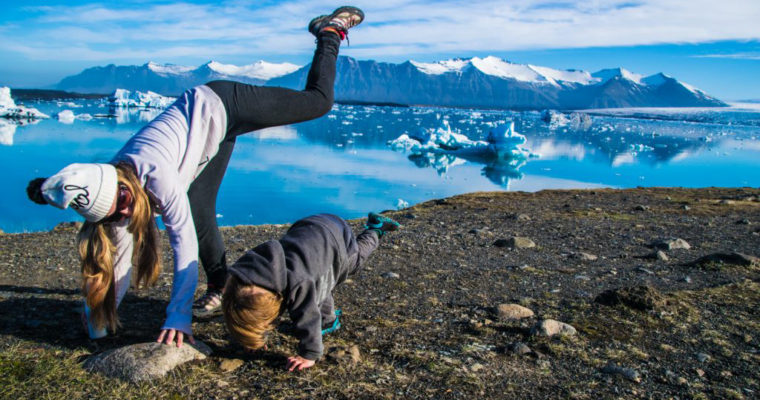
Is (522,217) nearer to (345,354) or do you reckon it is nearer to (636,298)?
A: (636,298)

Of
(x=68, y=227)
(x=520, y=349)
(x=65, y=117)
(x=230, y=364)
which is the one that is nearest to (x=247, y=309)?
(x=230, y=364)

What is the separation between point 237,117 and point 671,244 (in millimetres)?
5550

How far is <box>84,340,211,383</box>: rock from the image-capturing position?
258 centimetres

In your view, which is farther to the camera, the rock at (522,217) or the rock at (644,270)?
the rock at (522,217)

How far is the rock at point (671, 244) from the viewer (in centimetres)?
624

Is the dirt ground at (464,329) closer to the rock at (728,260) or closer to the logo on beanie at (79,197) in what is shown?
the rock at (728,260)

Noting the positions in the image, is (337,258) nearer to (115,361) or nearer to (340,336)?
(340,336)

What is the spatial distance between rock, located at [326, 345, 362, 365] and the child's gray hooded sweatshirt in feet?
0.50

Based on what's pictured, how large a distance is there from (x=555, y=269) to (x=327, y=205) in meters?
11.9

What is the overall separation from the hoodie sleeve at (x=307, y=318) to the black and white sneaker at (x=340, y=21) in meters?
2.30

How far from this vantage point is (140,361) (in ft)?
8.63

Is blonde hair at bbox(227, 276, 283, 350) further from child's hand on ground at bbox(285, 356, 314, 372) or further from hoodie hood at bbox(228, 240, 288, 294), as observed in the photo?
child's hand on ground at bbox(285, 356, 314, 372)

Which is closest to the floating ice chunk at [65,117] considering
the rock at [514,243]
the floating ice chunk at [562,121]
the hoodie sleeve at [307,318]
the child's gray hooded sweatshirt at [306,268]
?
the rock at [514,243]

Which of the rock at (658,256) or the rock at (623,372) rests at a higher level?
the rock at (623,372)
